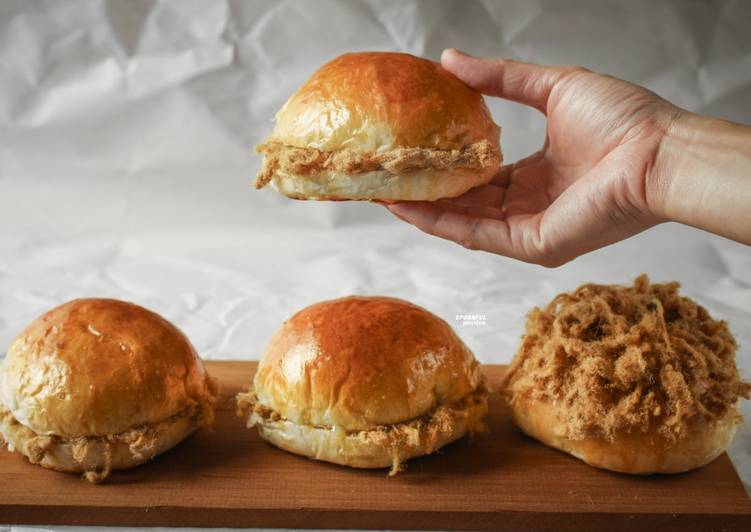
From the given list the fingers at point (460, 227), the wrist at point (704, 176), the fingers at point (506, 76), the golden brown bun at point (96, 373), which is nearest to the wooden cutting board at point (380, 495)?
the golden brown bun at point (96, 373)

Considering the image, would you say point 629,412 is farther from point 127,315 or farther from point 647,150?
point 127,315

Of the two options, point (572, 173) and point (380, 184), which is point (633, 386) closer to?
point (572, 173)

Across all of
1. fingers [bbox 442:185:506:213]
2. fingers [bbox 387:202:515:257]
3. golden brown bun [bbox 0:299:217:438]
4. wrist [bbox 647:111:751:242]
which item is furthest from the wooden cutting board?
fingers [bbox 442:185:506:213]

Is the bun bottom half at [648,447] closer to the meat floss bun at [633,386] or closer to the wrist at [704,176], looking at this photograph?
the meat floss bun at [633,386]

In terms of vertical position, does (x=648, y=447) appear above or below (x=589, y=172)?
below

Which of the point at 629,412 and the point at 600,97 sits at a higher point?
the point at 600,97

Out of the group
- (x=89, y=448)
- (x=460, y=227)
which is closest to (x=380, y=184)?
(x=460, y=227)

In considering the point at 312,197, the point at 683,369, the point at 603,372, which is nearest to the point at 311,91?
the point at 312,197
